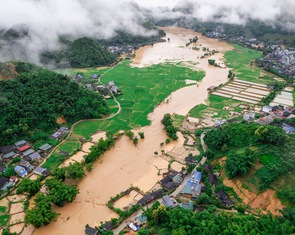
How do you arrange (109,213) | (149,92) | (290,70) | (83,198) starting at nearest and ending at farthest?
(109,213) < (83,198) < (149,92) < (290,70)

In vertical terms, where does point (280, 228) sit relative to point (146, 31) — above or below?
above

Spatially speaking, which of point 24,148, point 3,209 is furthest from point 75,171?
point 24,148

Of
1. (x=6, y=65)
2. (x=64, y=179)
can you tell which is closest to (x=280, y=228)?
(x=64, y=179)

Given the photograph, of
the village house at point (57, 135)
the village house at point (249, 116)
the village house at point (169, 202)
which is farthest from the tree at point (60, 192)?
the village house at point (249, 116)

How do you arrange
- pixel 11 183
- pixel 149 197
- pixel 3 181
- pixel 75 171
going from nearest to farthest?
pixel 149 197, pixel 3 181, pixel 11 183, pixel 75 171

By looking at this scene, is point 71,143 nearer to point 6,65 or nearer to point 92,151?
point 92,151

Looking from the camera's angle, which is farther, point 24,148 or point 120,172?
point 24,148

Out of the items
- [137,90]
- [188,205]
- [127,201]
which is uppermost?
[188,205]

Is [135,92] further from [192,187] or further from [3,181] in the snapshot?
[3,181]
